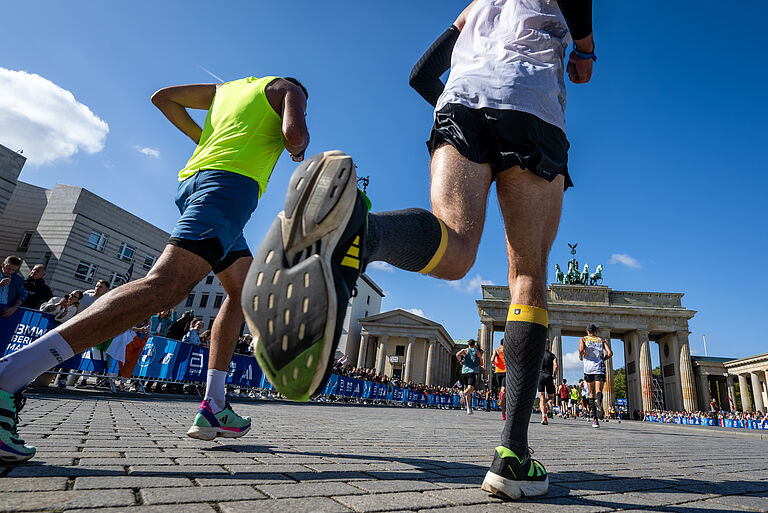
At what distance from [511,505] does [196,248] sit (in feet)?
5.53

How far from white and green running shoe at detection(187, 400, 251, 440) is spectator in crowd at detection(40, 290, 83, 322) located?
20.7 ft

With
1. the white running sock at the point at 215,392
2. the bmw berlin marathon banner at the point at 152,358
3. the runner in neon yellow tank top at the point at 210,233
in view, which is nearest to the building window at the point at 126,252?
the bmw berlin marathon banner at the point at 152,358

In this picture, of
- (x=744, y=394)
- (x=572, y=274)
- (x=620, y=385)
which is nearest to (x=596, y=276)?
(x=572, y=274)

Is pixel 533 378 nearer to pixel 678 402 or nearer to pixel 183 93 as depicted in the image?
pixel 183 93

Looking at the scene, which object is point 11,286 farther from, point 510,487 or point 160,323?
point 510,487

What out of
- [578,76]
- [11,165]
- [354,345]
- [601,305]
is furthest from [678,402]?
[11,165]

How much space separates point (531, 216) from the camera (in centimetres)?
206

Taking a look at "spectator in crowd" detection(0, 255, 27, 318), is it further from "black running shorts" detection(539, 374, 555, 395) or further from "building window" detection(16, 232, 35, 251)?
"building window" detection(16, 232, 35, 251)

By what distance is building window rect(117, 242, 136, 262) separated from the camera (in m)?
39.1

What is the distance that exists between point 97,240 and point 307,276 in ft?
141

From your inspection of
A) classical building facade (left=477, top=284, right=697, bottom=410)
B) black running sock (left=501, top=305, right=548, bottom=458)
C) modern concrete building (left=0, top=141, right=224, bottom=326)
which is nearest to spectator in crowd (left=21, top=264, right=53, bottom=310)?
black running sock (left=501, top=305, right=548, bottom=458)

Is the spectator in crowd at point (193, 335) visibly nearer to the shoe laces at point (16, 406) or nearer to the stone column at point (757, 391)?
the shoe laces at point (16, 406)

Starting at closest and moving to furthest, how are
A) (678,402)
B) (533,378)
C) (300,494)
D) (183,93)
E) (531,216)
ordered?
(300,494) → (533,378) → (531,216) → (183,93) → (678,402)

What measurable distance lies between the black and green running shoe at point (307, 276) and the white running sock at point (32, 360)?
36.0 inches
